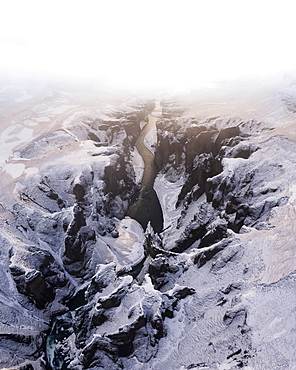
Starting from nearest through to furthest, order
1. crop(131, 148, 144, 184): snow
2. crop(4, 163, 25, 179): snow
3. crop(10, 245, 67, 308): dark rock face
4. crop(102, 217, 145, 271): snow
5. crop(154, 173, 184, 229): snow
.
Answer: crop(10, 245, 67, 308): dark rock face, crop(102, 217, 145, 271): snow, crop(4, 163, 25, 179): snow, crop(154, 173, 184, 229): snow, crop(131, 148, 144, 184): snow

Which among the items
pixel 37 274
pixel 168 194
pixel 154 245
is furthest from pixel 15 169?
pixel 154 245

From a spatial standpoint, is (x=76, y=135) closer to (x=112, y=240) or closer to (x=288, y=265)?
(x=112, y=240)

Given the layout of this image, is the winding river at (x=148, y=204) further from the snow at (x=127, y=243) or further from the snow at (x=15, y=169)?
the snow at (x=15, y=169)

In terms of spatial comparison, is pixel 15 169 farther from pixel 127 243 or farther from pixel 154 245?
pixel 154 245

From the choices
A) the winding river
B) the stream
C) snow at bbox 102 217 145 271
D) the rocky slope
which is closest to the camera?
the rocky slope

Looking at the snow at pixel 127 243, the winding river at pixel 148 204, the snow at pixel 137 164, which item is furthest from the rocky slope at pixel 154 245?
the winding river at pixel 148 204

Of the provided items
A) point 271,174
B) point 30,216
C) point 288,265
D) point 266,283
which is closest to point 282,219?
point 288,265

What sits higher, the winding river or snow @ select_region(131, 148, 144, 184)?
snow @ select_region(131, 148, 144, 184)

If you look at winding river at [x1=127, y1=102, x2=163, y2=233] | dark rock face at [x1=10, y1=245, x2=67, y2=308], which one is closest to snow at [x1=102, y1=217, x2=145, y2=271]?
winding river at [x1=127, y1=102, x2=163, y2=233]

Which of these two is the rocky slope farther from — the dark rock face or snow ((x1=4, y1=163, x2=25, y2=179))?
snow ((x1=4, y1=163, x2=25, y2=179))
